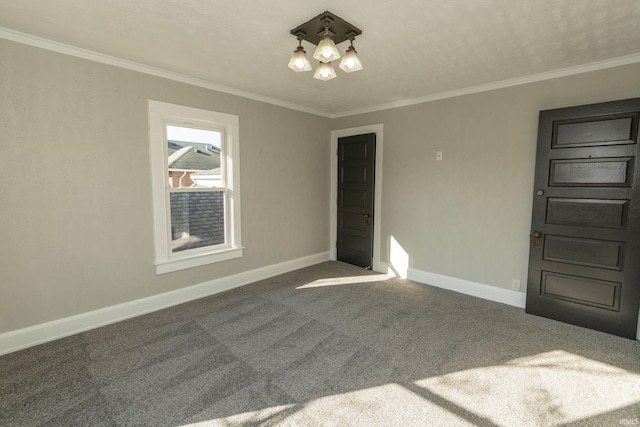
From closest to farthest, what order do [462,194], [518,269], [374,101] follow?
1. [518,269]
2. [462,194]
3. [374,101]

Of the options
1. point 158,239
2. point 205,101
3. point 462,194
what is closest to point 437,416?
point 462,194

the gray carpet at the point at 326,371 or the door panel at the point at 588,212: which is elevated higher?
the door panel at the point at 588,212

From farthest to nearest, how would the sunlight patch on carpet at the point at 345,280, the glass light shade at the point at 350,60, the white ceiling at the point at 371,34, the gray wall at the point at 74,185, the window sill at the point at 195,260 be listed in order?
the sunlight patch on carpet at the point at 345,280 < the window sill at the point at 195,260 < the gray wall at the point at 74,185 < the glass light shade at the point at 350,60 < the white ceiling at the point at 371,34

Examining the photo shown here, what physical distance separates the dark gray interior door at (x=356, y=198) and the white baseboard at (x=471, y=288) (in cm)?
86

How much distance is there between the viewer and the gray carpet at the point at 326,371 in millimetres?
1813

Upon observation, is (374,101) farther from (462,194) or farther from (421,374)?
(421,374)

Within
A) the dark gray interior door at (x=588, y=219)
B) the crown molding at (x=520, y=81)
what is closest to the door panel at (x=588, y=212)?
the dark gray interior door at (x=588, y=219)

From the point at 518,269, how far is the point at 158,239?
4065 mm

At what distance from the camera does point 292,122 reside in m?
4.47

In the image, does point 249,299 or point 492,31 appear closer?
point 492,31

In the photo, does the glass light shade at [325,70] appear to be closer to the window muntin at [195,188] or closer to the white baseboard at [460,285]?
the window muntin at [195,188]

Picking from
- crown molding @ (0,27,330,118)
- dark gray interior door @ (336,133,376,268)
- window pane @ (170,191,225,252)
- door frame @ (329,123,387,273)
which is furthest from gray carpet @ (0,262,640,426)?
crown molding @ (0,27,330,118)

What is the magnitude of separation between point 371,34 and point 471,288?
Result: 315cm

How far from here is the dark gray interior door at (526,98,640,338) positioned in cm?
267
